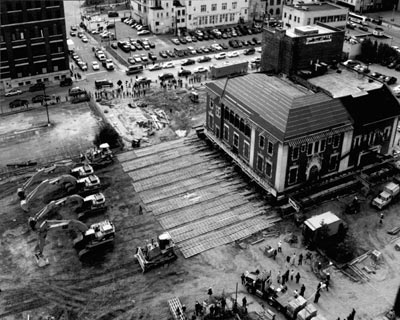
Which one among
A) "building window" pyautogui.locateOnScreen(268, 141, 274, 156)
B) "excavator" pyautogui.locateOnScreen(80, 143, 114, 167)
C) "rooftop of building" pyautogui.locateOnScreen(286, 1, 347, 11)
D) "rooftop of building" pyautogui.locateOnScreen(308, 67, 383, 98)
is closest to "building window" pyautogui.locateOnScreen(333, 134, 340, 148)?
"rooftop of building" pyautogui.locateOnScreen(308, 67, 383, 98)

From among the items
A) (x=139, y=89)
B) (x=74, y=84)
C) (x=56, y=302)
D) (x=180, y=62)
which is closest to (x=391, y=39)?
(x=180, y=62)

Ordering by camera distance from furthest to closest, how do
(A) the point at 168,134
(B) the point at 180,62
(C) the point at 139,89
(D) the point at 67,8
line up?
(D) the point at 67,8 → (B) the point at 180,62 → (C) the point at 139,89 → (A) the point at 168,134

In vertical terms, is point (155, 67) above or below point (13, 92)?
above

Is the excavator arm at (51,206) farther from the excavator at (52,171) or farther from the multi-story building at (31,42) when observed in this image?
the multi-story building at (31,42)

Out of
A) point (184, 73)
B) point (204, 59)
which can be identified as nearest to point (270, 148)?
point (184, 73)

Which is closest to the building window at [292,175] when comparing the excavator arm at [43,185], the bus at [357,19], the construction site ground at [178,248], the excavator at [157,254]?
the construction site ground at [178,248]

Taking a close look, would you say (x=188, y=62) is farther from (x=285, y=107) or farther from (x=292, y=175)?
(x=292, y=175)

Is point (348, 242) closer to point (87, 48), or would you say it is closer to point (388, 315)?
point (388, 315)
